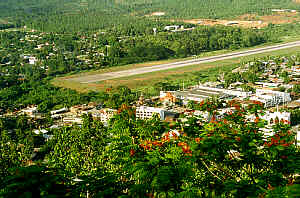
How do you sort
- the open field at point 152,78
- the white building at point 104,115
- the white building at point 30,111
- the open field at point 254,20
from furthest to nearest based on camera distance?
the open field at point 254,20 < the open field at point 152,78 < the white building at point 30,111 < the white building at point 104,115

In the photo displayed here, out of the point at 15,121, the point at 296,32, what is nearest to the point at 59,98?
the point at 15,121

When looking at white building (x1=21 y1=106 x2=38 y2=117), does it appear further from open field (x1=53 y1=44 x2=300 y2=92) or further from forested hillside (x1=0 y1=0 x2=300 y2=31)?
forested hillside (x1=0 y1=0 x2=300 y2=31)

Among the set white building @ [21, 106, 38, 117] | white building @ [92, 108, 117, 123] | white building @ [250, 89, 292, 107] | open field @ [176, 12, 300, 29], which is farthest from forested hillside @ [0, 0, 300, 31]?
white building @ [250, 89, 292, 107]

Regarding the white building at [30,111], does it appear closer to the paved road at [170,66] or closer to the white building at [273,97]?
the paved road at [170,66]

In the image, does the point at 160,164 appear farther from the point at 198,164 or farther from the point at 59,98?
the point at 59,98

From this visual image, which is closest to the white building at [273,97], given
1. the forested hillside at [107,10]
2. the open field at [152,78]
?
the open field at [152,78]

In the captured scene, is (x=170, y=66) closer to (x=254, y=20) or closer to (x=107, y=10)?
(x=254, y=20)

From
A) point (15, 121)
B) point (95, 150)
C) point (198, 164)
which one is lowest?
point (15, 121)

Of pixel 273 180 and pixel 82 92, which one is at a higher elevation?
pixel 273 180

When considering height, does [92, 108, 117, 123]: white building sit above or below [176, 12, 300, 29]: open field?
below
